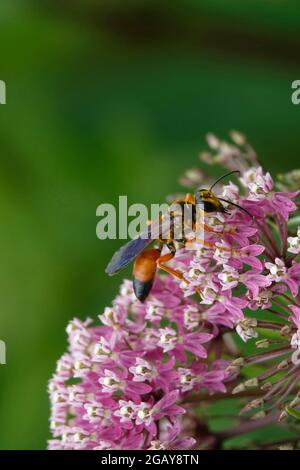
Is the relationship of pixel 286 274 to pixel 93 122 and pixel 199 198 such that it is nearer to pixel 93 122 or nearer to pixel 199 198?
pixel 199 198

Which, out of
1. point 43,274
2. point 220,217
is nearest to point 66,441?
point 220,217

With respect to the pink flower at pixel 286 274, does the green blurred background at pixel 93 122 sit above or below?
above

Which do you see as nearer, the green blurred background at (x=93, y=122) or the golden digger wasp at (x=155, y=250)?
the golden digger wasp at (x=155, y=250)

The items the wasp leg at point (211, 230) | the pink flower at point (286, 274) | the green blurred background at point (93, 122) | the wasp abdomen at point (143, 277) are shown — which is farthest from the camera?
the green blurred background at point (93, 122)

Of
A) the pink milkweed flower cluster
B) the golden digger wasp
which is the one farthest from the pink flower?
the golden digger wasp

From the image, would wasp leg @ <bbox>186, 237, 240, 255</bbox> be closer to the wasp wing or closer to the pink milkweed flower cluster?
the pink milkweed flower cluster

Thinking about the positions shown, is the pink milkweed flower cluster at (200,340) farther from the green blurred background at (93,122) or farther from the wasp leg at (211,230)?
the green blurred background at (93,122)

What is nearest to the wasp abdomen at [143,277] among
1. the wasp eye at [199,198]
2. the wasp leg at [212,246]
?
the wasp leg at [212,246]
